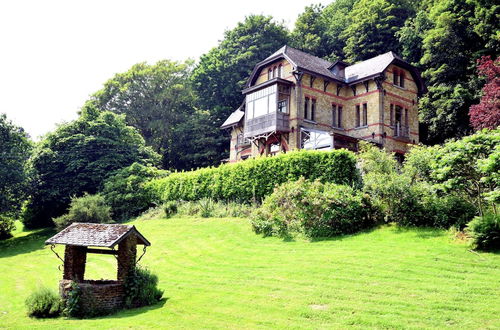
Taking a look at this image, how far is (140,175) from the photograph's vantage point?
116 ft

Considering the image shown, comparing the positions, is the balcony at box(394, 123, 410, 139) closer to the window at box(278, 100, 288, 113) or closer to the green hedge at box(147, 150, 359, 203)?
the window at box(278, 100, 288, 113)

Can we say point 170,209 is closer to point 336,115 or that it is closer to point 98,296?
point 336,115

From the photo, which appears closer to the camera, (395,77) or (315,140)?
(315,140)

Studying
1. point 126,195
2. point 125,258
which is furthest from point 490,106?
point 125,258

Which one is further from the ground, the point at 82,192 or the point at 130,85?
the point at 130,85

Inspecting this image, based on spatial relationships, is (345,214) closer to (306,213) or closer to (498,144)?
(306,213)

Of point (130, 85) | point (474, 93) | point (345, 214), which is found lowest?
point (345, 214)

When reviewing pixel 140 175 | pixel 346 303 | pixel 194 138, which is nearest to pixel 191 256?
pixel 346 303


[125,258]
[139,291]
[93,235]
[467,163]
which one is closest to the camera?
[139,291]

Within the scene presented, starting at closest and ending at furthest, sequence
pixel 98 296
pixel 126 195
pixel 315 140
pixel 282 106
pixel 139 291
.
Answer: pixel 98 296 < pixel 139 291 < pixel 126 195 < pixel 315 140 < pixel 282 106

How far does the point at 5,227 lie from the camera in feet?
109

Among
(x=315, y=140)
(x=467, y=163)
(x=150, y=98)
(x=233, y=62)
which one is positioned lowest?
(x=467, y=163)

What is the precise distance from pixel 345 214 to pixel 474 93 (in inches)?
994

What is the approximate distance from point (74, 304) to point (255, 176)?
1448cm
